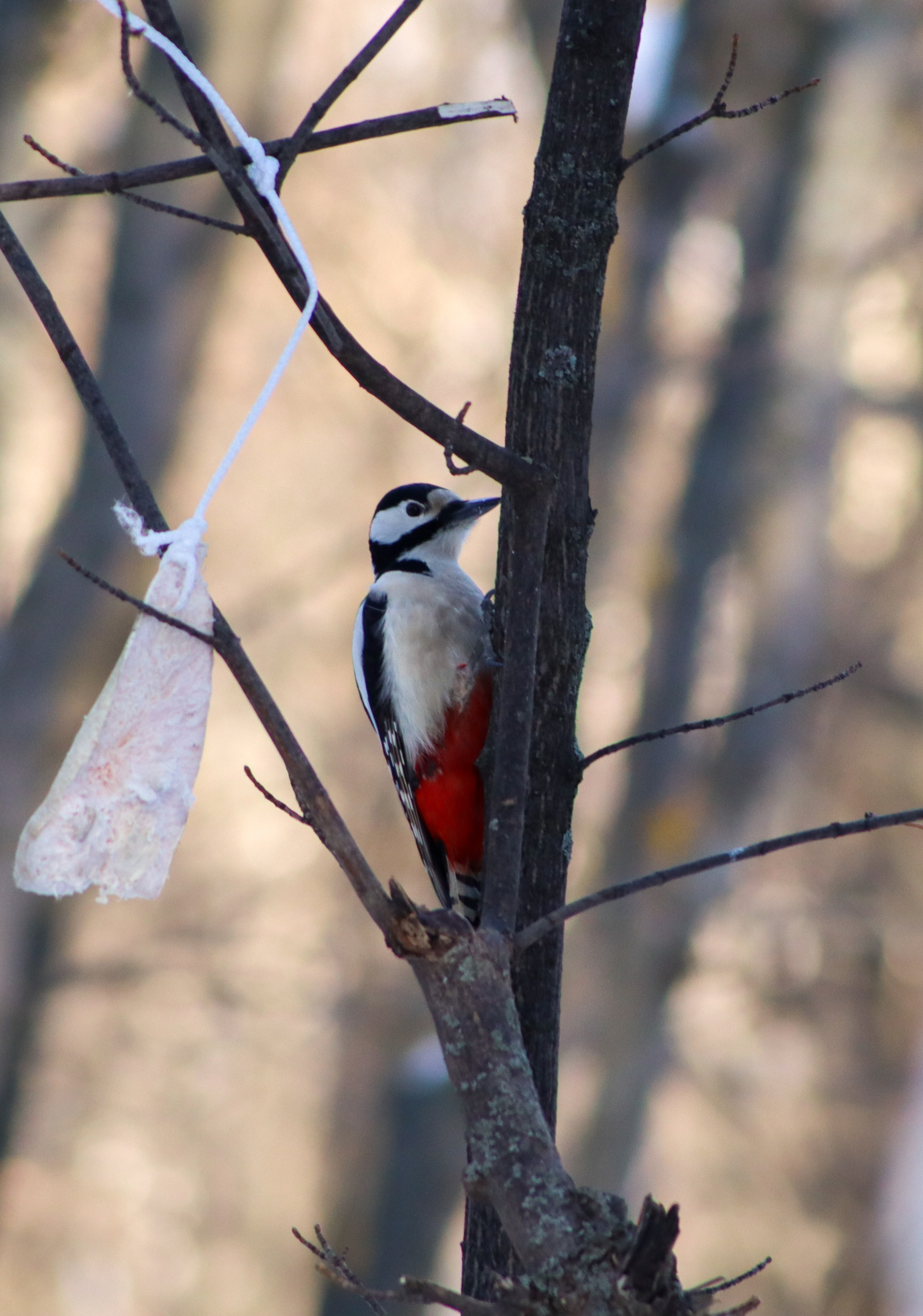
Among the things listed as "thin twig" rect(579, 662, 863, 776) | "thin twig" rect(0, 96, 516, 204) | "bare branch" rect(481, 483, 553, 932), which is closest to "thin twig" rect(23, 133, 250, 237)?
"thin twig" rect(0, 96, 516, 204)

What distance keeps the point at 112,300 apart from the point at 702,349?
3415 millimetres

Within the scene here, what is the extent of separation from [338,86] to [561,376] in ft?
1.61

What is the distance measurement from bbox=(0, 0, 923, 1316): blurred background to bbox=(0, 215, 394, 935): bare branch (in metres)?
4.83

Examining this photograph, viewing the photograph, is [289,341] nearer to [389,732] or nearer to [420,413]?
[420,413]

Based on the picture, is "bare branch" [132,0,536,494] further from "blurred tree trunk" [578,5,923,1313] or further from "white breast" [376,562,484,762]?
"blurred tree trunk" [578,5,923,1313]

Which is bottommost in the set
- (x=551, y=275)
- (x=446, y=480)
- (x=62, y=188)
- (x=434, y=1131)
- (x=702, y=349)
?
(x=62, y=188)

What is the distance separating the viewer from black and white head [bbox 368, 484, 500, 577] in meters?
3.56

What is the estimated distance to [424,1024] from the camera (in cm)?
856

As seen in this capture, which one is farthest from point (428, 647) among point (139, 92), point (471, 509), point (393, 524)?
point (139, 92)

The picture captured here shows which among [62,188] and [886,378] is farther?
[886,378]

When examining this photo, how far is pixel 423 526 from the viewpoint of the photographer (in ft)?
11.9

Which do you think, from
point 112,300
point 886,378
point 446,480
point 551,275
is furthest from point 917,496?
point 551,275

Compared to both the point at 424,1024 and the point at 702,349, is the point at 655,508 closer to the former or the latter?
the point at 702,349

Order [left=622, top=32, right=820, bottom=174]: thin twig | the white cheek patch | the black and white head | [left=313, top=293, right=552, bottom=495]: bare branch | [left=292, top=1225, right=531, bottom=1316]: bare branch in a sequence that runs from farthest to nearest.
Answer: the white cheek patch
the black and white head
[left=622, top=32, right=820, bottom=174]: thin twig
[left=313, top=293, right=552, bottom=495]: bare branch
[left=292, top=1225, right=531, bottom=1316]: bare branch
